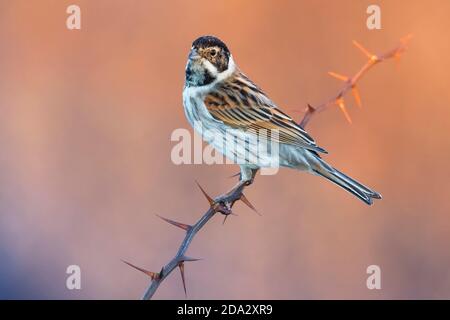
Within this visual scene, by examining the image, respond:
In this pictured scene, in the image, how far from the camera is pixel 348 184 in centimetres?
491

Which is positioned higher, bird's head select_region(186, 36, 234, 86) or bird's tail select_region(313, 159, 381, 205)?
bird's head select_region(186, 36, 234, 86)

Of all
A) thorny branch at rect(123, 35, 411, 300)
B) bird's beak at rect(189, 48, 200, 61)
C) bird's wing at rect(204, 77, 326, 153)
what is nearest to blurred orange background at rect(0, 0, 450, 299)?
bird's wing at rect(204, 77, 326, 153)

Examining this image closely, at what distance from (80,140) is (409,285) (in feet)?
12.0

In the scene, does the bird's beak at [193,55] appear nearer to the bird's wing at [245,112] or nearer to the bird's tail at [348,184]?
the bird's wing at [245,112]

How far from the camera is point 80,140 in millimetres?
8219

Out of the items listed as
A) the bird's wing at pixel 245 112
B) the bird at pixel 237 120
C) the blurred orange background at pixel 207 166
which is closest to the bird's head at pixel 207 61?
the bird at pixel 237 120

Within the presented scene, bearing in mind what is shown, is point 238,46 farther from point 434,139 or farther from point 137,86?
point 434,139

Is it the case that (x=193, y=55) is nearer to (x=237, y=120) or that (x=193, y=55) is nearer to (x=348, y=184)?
(x=237, y=120)

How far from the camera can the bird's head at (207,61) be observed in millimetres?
4992

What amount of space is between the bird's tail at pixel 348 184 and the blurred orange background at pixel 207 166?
8.26 ft

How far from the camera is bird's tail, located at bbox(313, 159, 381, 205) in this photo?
4.75 metres

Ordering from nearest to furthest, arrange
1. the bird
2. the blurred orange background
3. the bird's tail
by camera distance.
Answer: the bird's tail
the bird
the blurred orange background

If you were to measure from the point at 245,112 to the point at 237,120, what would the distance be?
87mm

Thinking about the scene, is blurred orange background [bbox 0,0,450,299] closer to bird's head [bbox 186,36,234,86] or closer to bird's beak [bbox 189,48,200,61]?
bird's head [bbox 186,36,234,86]
